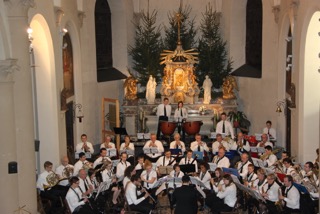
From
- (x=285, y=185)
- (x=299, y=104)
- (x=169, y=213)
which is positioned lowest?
(x=169, y=213)

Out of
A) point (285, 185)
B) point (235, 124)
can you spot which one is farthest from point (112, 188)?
point (235, 124)

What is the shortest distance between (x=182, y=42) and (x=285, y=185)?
14.6m

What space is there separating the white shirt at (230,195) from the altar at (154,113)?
10014 mm

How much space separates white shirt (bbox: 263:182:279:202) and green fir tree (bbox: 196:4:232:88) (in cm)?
1293

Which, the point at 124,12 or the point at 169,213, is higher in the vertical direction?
the point at 124,12

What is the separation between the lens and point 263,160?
17938 mm

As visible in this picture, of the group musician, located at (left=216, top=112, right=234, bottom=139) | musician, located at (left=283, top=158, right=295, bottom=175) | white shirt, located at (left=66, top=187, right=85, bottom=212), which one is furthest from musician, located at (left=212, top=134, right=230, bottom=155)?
white shirt, located at (left=66, top=187, right=85, bottom=212)

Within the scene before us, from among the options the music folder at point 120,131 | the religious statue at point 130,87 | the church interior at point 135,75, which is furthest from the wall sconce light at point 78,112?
the religious statue at point 130,87

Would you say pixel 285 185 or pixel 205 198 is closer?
pixel 285 185

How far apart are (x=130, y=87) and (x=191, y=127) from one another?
3812 mm

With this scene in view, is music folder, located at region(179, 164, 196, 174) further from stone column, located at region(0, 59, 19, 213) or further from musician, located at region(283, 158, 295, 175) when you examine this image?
stone column, located at region(0, 59, 19, 213)

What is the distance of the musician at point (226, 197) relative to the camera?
50.2 feet

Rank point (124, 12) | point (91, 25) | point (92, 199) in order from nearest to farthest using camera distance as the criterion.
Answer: point (92, 199), point (91, 25), point (124, 12)

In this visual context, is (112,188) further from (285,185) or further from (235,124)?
(235,124)
